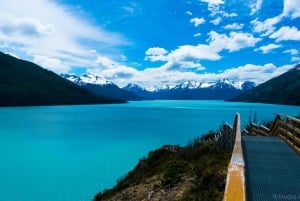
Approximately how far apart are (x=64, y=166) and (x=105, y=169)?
4.30 metres

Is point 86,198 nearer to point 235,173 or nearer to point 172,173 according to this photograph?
point 172,173

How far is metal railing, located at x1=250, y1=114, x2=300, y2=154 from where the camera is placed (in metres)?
11.2

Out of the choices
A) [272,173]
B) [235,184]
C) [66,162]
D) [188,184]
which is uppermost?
[235,184]

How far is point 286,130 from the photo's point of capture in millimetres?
13391

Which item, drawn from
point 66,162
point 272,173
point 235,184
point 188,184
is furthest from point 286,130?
point 66,162

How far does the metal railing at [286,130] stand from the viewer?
1125 centimetres

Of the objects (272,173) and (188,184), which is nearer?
(272,173)

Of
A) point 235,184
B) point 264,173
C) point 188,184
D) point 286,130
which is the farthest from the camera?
point 286,130

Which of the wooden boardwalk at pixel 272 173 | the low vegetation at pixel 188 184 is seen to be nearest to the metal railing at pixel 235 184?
the wooden boardwalk at pixel 272 173

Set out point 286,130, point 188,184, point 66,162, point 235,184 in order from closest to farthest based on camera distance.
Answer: point 235,184, point 188,184, point 286,130, point 66,162

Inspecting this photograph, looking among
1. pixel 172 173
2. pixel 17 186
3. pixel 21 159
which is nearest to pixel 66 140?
pixel 21 159

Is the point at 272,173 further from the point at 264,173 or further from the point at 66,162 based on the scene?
the point at 66,162

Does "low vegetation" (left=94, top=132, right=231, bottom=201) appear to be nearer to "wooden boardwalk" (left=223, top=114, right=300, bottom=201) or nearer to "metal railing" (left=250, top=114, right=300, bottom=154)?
"wooden boardwalk" (left=223, top=114, right=300, bottom=201)

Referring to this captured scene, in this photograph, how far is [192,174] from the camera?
36.3ft
